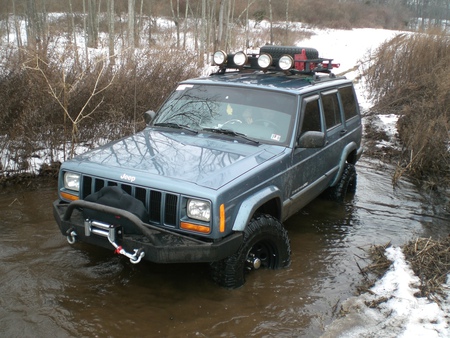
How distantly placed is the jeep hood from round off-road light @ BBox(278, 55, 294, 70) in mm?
1340

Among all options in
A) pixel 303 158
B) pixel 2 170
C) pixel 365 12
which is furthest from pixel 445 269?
pixel 365 12

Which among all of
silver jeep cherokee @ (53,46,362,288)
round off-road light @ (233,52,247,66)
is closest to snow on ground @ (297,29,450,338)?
silver jeep cherokee @ (53,46,362,288)

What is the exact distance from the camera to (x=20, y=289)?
3.83 meters

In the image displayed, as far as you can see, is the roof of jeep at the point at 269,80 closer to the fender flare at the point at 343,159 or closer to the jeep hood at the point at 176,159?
the jeep hood at the point at 176,159

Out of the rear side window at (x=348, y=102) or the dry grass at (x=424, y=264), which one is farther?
the rear side window at (x=348, y=102)

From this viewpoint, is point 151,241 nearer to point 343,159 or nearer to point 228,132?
point 228,132

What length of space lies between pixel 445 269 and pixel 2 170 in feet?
18.9

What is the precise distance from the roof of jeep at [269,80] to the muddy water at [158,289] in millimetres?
1750

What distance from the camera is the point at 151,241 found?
3291 millimetres

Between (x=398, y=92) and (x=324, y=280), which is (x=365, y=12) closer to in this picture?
(x=398, y=92)

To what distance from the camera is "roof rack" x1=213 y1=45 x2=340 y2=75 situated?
5.28 meters

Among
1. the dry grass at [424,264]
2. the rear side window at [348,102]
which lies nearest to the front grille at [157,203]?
the dry grass at [424,264]

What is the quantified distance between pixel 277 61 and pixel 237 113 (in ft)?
4.91

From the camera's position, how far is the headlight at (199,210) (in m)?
3.37
